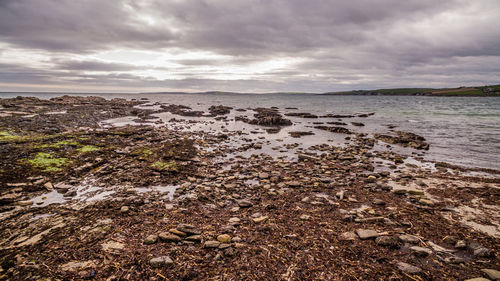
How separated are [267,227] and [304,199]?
9.58 ft

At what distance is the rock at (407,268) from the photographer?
15.9ft

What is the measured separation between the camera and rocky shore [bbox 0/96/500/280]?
4.92 meters

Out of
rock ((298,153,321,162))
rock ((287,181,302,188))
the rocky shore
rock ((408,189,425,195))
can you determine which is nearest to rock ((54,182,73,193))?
the rocky shore

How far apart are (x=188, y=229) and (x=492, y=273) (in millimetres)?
7738

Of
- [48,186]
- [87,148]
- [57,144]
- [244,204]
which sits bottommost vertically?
[244,204]

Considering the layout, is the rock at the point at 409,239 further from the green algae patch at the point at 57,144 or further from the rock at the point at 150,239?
the green algae patch at the point at 57,144

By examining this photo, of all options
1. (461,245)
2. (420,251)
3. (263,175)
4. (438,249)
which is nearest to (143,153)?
(263,175)

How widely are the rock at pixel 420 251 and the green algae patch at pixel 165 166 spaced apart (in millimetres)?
11144

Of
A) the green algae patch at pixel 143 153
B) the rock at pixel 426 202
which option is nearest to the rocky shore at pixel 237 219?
the rock at pixel 426 202

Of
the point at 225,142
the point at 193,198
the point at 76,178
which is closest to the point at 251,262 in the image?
the point at 193,198

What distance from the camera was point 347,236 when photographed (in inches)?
246

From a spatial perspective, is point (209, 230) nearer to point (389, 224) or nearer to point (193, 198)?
point (193, 198)

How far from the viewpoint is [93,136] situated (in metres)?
19.3

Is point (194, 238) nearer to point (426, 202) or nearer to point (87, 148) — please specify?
→ point (426, 202)
